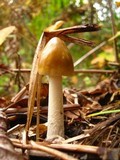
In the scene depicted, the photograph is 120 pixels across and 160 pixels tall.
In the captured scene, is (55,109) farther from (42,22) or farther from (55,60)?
(42,22)

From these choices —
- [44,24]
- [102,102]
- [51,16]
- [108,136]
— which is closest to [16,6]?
[44,24]

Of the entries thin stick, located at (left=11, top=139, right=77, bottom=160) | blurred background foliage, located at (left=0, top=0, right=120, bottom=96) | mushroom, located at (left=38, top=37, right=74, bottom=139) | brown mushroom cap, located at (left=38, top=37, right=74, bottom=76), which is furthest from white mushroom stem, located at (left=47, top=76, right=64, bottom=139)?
blurred background foliage, located at (left=0, top=0, right=120, bottom=96)

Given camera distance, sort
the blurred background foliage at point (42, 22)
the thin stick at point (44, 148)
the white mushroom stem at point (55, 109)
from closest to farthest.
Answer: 1. the thin stick at point (44, 148)
2. the white mushroom stem at point (55, 109)
3. the blurred background foliage at point (42, 22)

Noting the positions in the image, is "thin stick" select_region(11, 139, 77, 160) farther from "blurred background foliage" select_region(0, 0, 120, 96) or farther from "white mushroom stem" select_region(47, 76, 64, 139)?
"blurred background foliage" select_region(0, 0, 120, 96)

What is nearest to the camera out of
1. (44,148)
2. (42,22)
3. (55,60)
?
(44,148)

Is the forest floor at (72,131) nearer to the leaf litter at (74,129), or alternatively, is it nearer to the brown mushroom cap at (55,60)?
the leaf litter at (74,129)

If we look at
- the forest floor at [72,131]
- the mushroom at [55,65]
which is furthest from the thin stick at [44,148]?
the mushroom at [55,65]

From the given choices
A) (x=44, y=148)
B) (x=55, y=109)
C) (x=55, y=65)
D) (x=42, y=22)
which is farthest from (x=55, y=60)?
(x=42, y=22)
